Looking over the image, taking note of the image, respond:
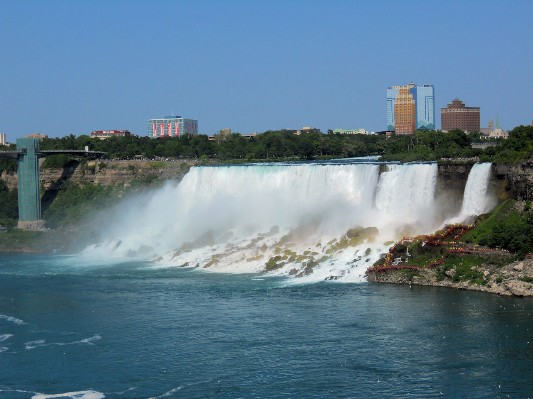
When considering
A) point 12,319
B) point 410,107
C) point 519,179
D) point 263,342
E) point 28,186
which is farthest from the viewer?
point 410,107

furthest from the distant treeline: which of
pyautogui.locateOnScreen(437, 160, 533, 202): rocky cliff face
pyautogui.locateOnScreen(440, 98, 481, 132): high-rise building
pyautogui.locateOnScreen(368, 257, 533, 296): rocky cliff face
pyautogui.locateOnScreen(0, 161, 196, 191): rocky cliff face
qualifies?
pyautogui.locateOnScreen(440, 98, 481, 132): high-rise building

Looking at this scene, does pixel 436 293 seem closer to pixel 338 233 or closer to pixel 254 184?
pixel 338 233

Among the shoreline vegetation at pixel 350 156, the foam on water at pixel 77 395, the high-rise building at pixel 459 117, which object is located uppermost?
the high-rise building at pixel 459 117

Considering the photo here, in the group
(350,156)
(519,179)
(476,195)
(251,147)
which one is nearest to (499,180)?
(476,195)

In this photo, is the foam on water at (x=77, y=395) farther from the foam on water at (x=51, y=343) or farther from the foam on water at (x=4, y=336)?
the foam on water at (x=4, y=336)

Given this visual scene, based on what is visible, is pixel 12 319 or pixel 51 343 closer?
pixel 51 343

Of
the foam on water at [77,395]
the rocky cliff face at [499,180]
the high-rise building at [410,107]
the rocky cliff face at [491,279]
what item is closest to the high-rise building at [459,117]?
the high-rise building at [410,107]

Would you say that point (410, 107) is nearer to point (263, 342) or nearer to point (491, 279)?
point (491, 279)
